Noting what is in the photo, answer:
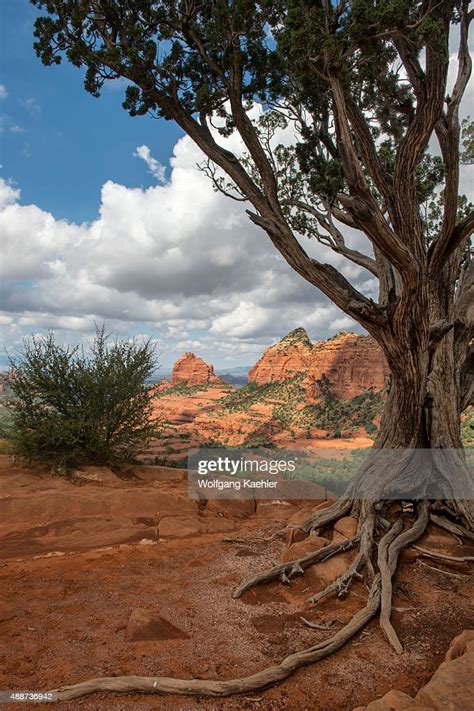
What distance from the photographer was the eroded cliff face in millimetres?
50781

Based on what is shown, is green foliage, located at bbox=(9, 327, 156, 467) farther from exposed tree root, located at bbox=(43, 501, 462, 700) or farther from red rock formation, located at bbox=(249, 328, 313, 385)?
red rock formation, located at bbox=(249, 328, 313, 385)

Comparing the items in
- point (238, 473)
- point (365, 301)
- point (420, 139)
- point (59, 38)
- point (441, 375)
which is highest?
point (59, 38)

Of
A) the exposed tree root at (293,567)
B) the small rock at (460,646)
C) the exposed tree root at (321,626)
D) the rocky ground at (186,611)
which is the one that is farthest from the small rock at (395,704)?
the exposed tree root at (293,567)

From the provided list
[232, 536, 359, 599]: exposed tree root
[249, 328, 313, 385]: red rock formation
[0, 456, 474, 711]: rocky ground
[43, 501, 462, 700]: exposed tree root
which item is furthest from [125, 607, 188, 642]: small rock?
[249, 328, 313, 385]: red rock formation

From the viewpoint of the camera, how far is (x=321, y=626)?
3.79 meters

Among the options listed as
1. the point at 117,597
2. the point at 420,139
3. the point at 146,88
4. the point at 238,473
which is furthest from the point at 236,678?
the point at 238,473

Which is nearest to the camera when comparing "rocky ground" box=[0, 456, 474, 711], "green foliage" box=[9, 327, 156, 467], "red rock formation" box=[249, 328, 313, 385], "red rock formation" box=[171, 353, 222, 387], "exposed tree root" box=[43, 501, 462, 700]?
"exposed tree root" box=[43, 501, 462, 700]

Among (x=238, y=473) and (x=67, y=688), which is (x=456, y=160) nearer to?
(x=67, y=688)

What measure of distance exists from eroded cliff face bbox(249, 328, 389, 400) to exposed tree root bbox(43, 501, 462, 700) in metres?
45.4

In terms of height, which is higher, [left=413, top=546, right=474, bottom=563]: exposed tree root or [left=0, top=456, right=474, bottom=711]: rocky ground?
[left=413, top=546, right=474, bottom=563]: exposed tree root

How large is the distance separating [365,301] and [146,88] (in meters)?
4.26

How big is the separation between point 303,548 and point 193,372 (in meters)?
77.6

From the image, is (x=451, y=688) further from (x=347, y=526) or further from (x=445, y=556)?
(x=347, y=526)

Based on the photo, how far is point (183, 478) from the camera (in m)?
10.4
